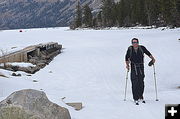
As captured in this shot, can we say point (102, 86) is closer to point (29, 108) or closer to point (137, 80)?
point (137, 80)

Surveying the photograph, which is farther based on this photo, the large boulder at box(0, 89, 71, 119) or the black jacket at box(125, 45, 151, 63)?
the black jacket at box(125, 45, 151, 63)

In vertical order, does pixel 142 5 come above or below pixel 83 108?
above

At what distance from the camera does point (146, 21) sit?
89.0 m

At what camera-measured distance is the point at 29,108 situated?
657cm

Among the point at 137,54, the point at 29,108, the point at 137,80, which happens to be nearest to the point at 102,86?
the point at 137,80

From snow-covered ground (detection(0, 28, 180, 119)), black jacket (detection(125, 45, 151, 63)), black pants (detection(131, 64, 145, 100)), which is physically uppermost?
black jacket (detection(125, 45, 151, 63))

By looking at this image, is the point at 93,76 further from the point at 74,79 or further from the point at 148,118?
the point at 148,118

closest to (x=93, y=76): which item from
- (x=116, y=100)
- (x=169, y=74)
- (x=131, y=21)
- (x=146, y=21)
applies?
(x=169, y=74)

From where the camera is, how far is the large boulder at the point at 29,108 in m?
6.33

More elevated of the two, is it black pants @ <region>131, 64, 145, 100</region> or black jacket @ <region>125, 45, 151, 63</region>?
black jacket @ <region>125, 45, 151, 63</region>

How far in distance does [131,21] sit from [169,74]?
3224 inches

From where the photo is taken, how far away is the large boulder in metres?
6.33

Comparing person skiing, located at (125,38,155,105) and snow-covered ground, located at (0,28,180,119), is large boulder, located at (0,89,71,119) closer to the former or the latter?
snow-covered ground, located at (0,28,180,119)

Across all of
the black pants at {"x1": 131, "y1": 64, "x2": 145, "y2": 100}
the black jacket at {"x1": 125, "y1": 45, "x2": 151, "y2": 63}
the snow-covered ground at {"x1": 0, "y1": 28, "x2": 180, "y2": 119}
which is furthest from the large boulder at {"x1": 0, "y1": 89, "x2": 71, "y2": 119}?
the black jacket at {"x1": 125, "y1": 45, "x2": 151, "y2": 63}
